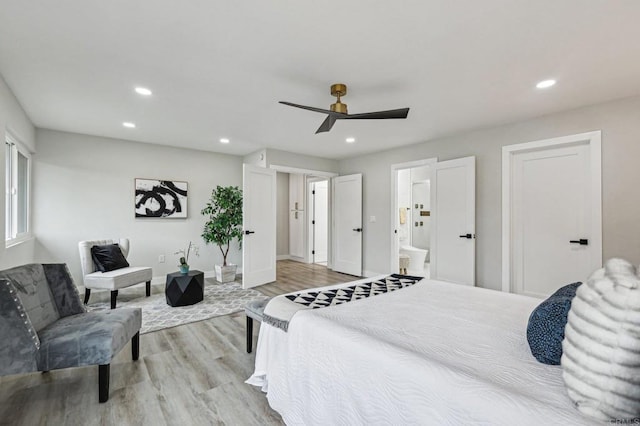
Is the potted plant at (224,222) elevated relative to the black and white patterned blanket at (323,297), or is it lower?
elevated

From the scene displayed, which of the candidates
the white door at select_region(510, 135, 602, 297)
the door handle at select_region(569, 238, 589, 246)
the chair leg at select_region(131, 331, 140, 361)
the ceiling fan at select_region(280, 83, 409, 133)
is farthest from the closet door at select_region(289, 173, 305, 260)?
the door handle at select_region(569, 238, 589, 246)

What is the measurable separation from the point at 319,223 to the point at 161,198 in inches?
143

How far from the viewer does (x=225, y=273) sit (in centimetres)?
509

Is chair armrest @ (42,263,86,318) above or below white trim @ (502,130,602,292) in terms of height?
below

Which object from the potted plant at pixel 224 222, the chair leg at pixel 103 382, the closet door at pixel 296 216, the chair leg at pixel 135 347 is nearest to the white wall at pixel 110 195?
the potted plant at pixel 224 222

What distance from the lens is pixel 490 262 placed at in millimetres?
3957

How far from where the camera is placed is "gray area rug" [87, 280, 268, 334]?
3.27 metres

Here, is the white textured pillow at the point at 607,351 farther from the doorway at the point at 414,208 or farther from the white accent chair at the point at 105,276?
the doorway at the point at 414,208

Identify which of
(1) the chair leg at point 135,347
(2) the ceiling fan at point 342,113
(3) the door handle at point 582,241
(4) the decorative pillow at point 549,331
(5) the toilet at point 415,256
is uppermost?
(2) the ceiling fan at point 342,113

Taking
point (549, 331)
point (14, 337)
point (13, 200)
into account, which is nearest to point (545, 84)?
point (549, 331)

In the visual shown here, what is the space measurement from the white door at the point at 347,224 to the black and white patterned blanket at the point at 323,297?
302cm

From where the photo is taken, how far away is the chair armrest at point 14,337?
1679 mm

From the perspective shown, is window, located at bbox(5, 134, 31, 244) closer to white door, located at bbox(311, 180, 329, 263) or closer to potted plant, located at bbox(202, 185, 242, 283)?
potted plant, located at bbox(202, 185, 242, 283)

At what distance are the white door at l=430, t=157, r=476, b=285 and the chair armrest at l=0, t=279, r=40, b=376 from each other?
4.38 meters
